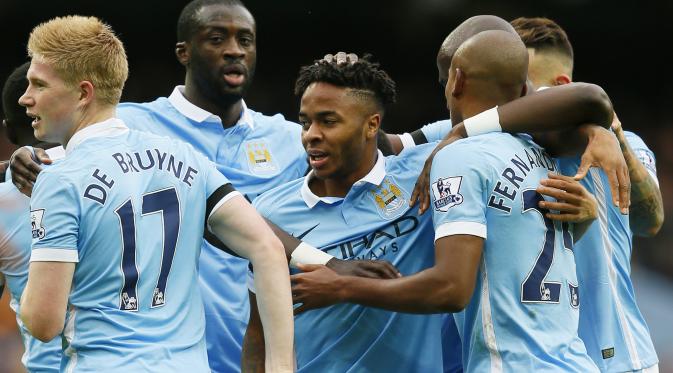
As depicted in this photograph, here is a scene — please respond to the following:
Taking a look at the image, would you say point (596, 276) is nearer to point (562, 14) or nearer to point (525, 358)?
point (525, 358)

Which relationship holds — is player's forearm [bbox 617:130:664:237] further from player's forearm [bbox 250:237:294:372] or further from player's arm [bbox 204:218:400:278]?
player's forearm [bbox 250:237:294:372]

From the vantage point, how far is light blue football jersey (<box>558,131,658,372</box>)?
16.2 ft

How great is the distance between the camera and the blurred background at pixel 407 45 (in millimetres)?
12969

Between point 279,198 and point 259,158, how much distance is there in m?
1.03

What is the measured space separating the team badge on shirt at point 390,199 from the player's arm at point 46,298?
1.54 meters

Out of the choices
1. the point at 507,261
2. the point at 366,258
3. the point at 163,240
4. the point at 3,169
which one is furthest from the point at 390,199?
the point at 3,169

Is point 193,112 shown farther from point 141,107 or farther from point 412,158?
point 412,158

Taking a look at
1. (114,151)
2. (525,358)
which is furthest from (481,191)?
(114,151)

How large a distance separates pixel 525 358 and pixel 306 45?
403 inches

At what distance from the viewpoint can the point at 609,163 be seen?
444cm

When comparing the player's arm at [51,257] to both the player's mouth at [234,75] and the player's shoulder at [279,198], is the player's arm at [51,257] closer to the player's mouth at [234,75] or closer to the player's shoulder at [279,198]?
the player's shoulder at [279,198]

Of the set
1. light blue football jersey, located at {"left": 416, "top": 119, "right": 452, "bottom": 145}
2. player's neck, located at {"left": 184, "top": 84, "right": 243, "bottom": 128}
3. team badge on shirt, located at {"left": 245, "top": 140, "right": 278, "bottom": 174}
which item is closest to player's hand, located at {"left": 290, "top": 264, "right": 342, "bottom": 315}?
team badge on shirt, located at {"left": 245, "top": 140, "right": 278, "bottom": 174}

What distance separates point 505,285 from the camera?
14.0 ft

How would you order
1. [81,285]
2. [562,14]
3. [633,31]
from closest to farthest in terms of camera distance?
[81,285], [562,14], [633,31]
